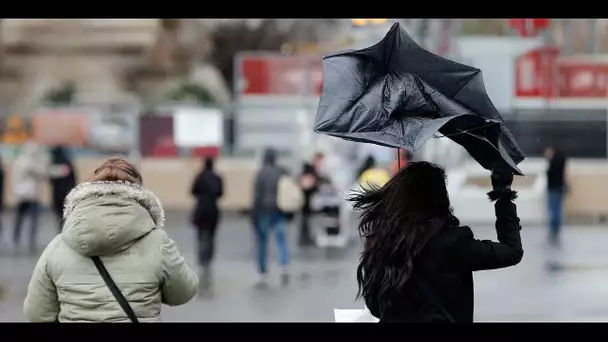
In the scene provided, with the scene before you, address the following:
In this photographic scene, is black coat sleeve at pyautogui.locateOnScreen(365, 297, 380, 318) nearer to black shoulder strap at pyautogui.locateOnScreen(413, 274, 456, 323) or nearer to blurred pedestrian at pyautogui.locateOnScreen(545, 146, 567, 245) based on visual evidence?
black shoulder strap at pyautogui.locateOnScreen(413, 274, 456, 323)

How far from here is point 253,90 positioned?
1895 centimetres

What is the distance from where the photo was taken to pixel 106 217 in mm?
3424

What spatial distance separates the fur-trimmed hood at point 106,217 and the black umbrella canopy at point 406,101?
720 mm

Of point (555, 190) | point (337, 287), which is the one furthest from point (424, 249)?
point (555, 190)

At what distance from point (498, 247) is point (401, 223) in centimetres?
36

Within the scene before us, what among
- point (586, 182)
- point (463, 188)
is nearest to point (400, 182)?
point (463, 188)

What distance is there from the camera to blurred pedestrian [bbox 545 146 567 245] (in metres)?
14.8

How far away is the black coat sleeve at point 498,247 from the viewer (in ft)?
11.2

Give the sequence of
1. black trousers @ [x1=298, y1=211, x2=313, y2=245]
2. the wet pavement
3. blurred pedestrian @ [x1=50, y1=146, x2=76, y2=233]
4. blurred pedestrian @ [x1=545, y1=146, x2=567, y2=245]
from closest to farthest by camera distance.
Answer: the wet pavement < blurred pedestrian @ [x1=50, y1=146, x2=76, y2=233] < black trousers @ [x1=298, y1=211, x2=313, y2=245] < blurred pedestrian @ [x1=545, y1=146, x2=567, y2=245]

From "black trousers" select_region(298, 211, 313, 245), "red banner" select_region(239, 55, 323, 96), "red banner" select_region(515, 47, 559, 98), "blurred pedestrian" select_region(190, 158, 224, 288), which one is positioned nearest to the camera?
"blurred pedestrian" select_region(190, 158, 224, 288)

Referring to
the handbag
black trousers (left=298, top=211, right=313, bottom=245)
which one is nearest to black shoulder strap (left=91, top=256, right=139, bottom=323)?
the handbag

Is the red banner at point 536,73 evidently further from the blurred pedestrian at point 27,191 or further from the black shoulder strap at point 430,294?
the black shoulder strap at point 430,294

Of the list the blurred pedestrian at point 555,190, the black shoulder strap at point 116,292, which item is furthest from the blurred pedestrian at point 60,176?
the black shoulder strap at point 116,292

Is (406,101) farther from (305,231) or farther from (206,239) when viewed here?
(305,231)
